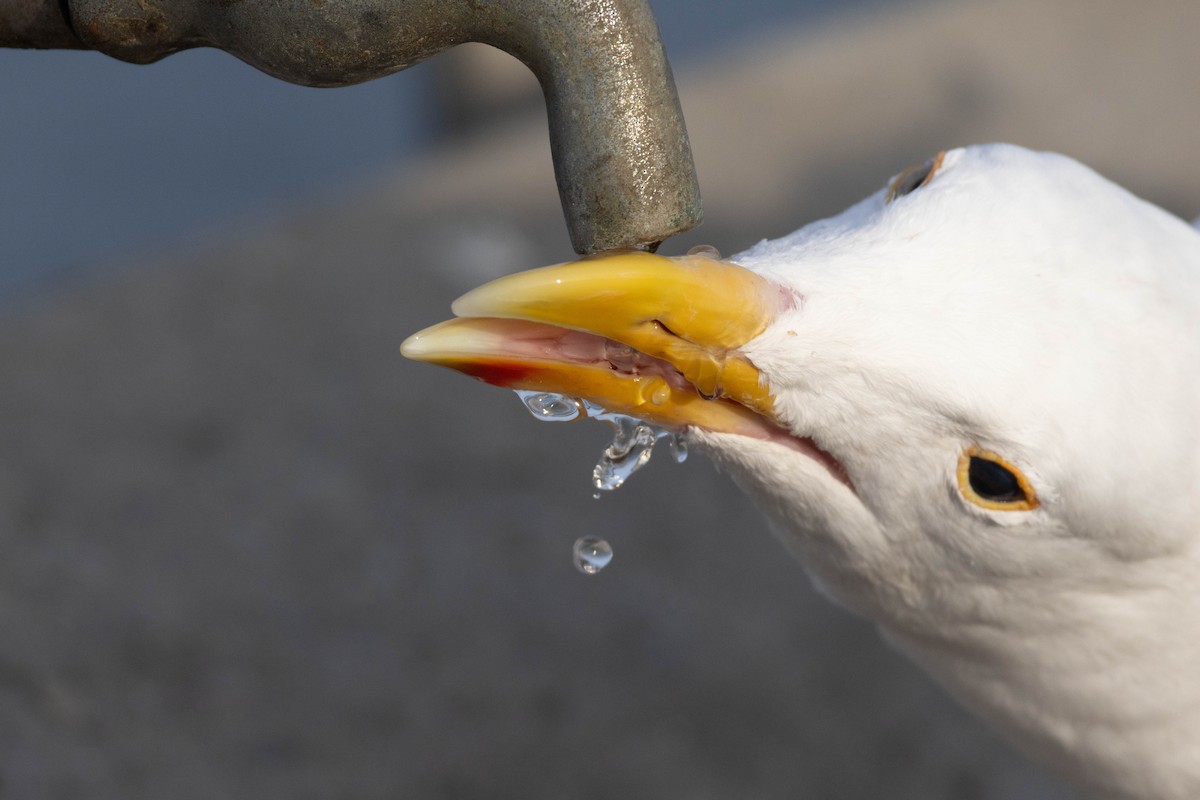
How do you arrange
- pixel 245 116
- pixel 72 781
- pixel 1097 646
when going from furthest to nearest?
pixel 245 116 → pixel 72 781 → pixel 1097 646

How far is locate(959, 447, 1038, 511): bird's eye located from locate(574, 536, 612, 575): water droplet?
1.46ft

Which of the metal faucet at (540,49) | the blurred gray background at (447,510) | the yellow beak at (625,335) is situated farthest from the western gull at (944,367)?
the blurred gray background at (447,510)

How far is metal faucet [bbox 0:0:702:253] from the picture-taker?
95cm

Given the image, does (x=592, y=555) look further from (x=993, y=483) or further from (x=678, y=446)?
(x=993, y=483)

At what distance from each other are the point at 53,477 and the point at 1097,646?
87.7 inches

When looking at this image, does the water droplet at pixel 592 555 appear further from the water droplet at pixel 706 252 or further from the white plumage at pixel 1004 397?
the water droplet at pixel 706 252

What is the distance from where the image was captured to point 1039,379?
1.26 m

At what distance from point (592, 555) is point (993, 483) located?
0.54 metres

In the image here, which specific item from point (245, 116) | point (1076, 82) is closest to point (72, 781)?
point (1076, 82)

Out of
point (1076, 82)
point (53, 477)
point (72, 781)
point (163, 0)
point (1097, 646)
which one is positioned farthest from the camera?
point (1076, 82)

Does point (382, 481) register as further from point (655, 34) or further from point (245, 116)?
point (245, 116)

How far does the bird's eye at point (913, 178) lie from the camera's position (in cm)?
141

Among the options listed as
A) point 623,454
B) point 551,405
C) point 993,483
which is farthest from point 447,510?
point 993,483

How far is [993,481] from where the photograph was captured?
1.33 m
